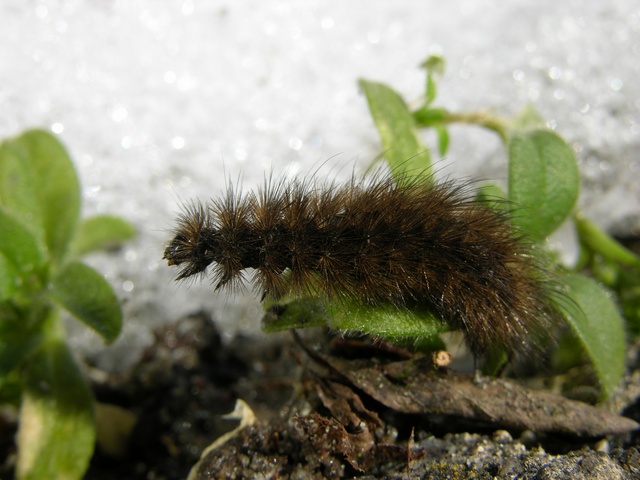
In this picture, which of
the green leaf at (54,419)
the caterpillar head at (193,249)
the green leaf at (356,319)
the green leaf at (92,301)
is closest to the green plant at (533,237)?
the green leaf at (356,319)

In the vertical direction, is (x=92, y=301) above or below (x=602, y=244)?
above

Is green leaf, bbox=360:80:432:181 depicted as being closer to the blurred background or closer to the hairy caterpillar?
the hairy caterpillar

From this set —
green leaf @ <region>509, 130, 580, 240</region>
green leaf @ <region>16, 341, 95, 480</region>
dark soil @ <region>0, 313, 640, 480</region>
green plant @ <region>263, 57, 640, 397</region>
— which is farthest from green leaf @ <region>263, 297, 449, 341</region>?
green leaf @ <region>16, 341, 95, 480</region>

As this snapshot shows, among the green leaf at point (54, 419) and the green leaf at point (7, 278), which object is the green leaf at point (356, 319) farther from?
the green leaf at point (7, 278)

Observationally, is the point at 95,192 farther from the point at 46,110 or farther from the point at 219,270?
the point at 219,270

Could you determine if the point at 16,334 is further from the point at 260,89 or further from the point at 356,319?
the point at 260,89

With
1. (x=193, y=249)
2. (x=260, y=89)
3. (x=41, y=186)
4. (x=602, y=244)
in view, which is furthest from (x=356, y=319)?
(x=260, y=89)

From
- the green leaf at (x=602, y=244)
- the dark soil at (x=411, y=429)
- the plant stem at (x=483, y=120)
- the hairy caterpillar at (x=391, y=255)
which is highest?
the plant stem at (x=483, y=120)
